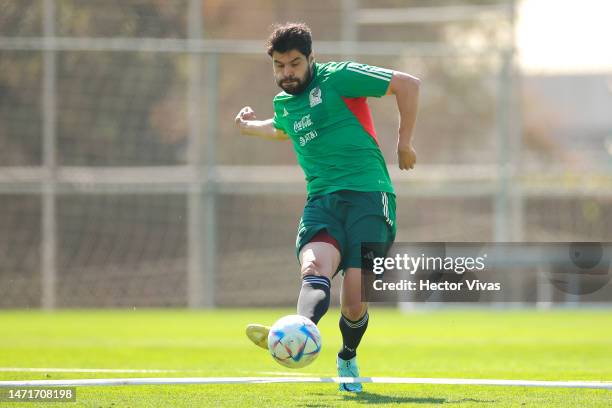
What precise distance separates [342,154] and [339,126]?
17 centimetres

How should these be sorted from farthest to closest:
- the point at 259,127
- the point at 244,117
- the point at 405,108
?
the point at 244,117 → the point at 259,127 → the point at 405,108

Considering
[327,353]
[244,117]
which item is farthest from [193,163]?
[244,117]

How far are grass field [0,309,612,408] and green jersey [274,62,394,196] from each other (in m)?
1.30

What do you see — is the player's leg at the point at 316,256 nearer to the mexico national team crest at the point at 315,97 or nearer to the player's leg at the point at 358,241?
the player's leg at the point at 358,241

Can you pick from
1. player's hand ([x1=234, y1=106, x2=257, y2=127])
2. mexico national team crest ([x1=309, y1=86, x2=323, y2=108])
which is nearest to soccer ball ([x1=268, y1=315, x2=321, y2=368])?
mexico national team crest ([x1=309, y1=86, x2=323, y2=108])

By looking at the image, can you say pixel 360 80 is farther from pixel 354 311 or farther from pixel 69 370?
pixel 69 370

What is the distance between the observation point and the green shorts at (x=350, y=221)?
680 cm

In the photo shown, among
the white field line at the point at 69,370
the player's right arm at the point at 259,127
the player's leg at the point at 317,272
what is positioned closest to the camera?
the player's leg at the point at 317,272

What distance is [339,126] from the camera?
6.96 metres

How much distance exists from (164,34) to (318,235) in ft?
43.4

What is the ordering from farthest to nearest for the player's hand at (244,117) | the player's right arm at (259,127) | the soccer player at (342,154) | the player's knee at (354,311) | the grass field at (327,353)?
the player's hand at (244,117)
the player's right arm at (259,127)
the player's knee at (354,311)
the soccer player at (342,154)
the grass field at (327,353)

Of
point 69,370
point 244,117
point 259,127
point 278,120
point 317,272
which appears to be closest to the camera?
point 317,272

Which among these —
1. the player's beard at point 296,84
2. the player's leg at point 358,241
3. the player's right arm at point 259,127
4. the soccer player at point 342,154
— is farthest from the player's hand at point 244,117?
the player's leg at point 358,241

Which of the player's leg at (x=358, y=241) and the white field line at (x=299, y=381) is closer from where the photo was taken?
the white field line at (x=299, y=381)
